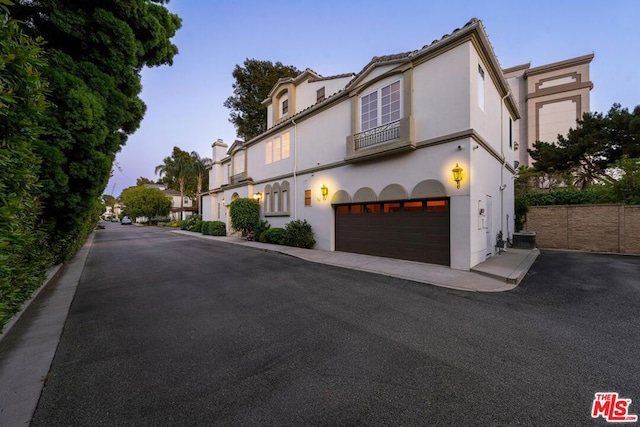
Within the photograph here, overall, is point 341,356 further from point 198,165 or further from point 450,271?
point 198,165

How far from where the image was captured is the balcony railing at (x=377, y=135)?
29.4 ft

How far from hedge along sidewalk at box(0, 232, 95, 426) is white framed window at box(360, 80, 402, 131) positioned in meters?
10.2

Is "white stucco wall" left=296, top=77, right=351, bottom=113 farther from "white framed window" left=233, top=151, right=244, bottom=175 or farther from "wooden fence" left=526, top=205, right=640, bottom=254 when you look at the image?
"wooden fence" left=526, top=205, right=640, bottom=254

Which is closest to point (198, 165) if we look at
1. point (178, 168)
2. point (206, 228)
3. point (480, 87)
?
point (178, 168)

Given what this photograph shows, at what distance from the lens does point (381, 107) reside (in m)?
9.50

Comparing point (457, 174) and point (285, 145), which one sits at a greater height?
point (285, 145)

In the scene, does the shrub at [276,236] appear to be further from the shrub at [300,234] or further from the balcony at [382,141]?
the balcony at [382,141]

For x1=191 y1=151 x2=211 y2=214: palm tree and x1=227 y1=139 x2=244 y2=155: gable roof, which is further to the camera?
x1=191 y1=151 x2=211 y2=214: palm tree

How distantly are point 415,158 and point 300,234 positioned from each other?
647cm

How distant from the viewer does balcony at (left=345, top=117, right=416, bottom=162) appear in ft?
27.5

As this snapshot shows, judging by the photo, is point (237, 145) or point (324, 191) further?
point (237, 145)

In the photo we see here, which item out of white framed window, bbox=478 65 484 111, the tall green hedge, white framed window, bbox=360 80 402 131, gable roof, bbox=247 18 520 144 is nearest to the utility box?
gable roof, bbox=247 18 520 144

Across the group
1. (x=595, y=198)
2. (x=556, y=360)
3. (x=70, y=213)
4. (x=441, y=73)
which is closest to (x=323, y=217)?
(x=441, y=73)

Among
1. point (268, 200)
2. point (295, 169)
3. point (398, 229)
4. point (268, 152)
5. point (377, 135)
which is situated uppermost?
point (268, 152)
